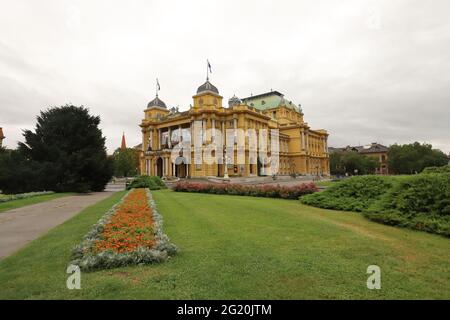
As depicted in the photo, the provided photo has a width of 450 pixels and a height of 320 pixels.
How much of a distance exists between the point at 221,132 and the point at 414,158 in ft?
197

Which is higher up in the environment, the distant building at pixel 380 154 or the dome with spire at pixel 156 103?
the dome with spire at pixel 156 103

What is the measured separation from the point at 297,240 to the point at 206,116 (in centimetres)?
5185

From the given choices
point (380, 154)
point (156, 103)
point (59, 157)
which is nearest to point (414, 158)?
point (380, 154)

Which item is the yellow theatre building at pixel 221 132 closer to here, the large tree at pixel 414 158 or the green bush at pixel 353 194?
the large tree at pixel 414 158

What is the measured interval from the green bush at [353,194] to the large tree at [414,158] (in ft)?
253

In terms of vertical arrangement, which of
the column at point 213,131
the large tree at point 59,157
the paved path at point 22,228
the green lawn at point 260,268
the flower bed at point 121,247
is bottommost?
the paved path at point 22,228

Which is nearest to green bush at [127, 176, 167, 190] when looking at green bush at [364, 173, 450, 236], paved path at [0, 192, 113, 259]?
paved path at [0, 192, 113, 259]

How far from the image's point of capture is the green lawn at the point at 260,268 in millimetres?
4574

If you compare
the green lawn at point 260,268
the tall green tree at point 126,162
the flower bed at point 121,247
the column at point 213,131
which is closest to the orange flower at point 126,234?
the flower bed at point 121,247

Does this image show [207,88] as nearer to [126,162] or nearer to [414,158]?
[126,162]

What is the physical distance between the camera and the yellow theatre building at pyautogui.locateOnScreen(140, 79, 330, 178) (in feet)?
193

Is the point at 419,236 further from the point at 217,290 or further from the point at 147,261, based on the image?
the point at 147,261

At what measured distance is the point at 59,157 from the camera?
104 ft
